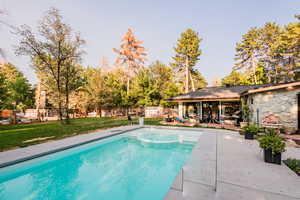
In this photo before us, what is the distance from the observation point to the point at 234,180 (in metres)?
2.83

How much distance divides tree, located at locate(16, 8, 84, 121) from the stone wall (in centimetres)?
1540

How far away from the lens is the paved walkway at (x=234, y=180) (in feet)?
7.75

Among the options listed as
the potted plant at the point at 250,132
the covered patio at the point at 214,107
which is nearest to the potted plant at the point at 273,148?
the potted plant at the point at 250,132

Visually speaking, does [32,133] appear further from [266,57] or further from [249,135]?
[266,57]

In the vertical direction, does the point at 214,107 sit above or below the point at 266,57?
below

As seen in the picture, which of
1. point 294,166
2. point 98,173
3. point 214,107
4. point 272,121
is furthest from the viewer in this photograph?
point 214,107

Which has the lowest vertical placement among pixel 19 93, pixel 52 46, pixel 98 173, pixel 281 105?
pixel 98 173

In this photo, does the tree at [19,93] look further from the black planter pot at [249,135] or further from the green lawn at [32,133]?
the black planter pot at [249,135]

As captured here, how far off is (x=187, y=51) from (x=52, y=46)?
702 inches

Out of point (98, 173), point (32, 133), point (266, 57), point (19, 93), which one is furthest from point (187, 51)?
point (19, 93)

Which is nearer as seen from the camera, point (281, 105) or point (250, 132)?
point (250, 132)

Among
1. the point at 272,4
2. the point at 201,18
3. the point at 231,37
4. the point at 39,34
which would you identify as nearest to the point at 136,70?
the point at 201,18

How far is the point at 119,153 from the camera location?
20.5 ft

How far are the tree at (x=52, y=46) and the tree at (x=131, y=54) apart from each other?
36.0 feet
